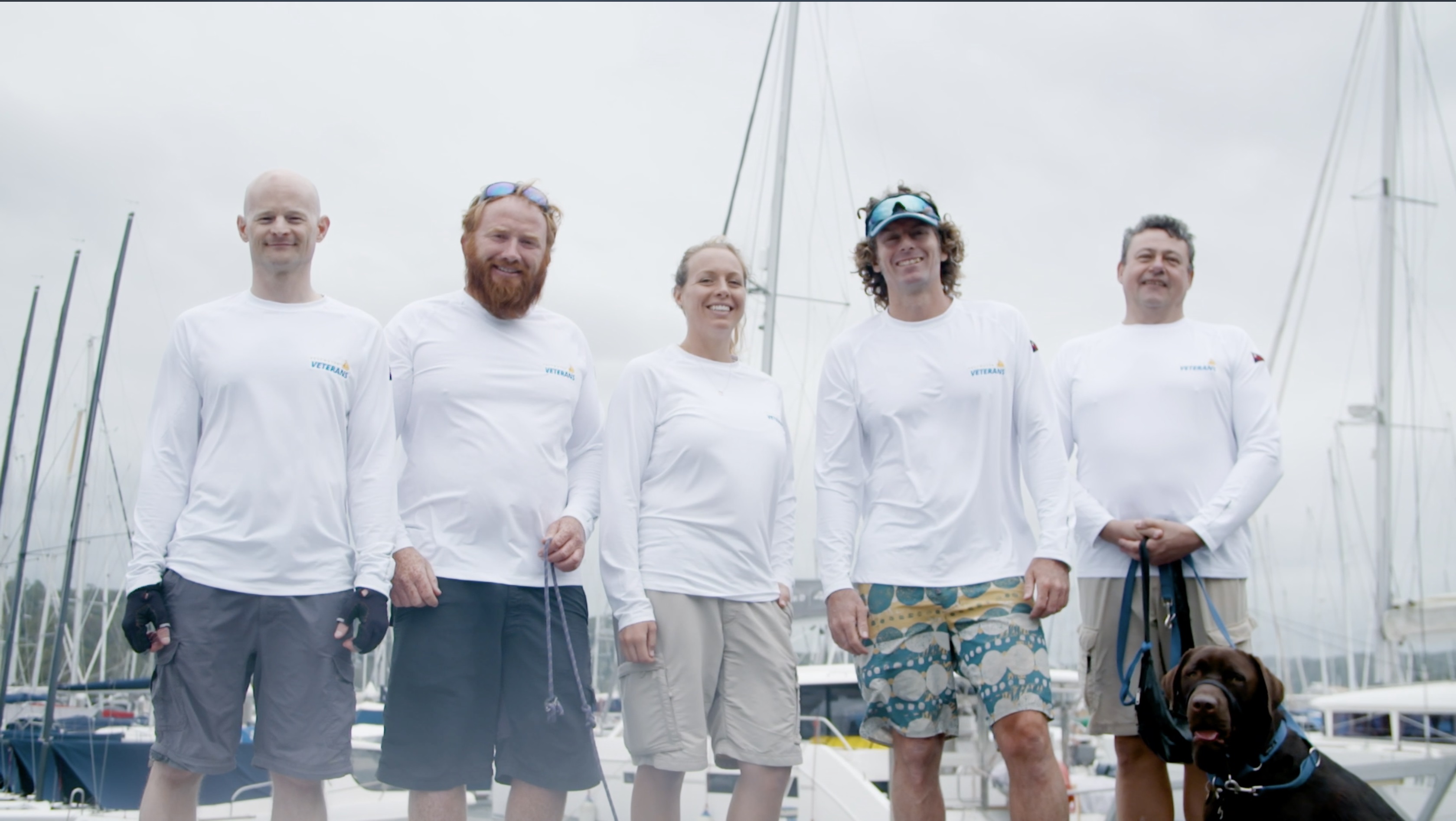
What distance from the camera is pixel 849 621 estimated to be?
333 centimetres

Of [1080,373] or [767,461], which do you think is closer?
[767,461]

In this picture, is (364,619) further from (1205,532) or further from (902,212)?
(1205,532)

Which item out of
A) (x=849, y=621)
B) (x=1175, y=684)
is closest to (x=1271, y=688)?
(x=1175, y=684)

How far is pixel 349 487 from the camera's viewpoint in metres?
3.05

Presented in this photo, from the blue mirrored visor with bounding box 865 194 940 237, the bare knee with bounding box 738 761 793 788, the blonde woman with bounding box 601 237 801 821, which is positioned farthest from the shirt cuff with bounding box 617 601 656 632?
the blue mirrored visor with bounding box 865 194 940 237

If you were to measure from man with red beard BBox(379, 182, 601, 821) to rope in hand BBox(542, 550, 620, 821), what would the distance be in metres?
0.01

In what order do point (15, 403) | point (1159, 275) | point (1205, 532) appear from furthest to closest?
point (15, 403)
point (1159, 275)
point (1205, 532)

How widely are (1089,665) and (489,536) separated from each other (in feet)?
7.33

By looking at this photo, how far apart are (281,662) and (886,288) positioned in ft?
8.02

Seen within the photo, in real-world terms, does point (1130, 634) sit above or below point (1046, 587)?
below

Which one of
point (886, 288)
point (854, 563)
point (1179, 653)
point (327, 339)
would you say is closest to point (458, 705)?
point (327, 339)

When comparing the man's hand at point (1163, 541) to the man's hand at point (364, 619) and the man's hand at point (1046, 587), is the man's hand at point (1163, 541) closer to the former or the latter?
the man's hand at point (1046, 587)

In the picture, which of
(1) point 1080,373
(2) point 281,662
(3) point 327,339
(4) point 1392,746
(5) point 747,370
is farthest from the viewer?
(4) point 1392,746

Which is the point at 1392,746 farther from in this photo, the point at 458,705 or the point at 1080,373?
the point at 458,705
